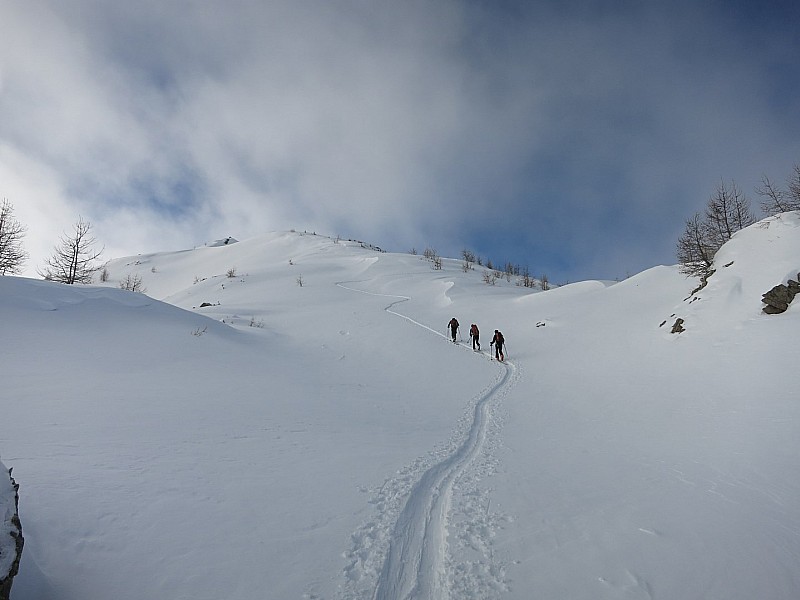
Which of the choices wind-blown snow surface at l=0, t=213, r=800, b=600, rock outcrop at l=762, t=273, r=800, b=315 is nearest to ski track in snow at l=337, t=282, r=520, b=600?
wind-blown snow surface at l=0, t=213, r=800, b=600

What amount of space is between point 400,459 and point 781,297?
13.4m

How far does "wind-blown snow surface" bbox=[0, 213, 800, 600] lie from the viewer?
3.21 meters

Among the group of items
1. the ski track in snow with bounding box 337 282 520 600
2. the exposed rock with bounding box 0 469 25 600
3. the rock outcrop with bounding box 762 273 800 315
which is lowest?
the ski track in snow with bounding box 337 282 520 600

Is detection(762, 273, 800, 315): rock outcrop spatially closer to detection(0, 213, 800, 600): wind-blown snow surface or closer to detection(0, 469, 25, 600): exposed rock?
detection(0, 213, 800, 600): wind-blown snow surface

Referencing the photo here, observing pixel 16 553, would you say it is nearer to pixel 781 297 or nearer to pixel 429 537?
pixel 429 537

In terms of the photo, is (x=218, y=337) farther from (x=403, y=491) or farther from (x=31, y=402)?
(x=403, y=491)

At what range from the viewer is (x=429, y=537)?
12.9ft

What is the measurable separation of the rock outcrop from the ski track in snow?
11596 mm

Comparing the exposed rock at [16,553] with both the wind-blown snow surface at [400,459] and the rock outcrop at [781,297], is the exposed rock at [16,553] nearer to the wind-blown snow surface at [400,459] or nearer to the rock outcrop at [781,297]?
the wind-blown snow surface at [400,459]

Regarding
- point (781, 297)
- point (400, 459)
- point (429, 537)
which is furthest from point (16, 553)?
point (781, 297)

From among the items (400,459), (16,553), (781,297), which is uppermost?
(781,297)

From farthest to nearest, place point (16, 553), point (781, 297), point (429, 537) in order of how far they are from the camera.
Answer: point (781, 297), point (429, 537), point (16, 553)

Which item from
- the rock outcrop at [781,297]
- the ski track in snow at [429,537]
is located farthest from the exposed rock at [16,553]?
the rock outcrop at [781,297]

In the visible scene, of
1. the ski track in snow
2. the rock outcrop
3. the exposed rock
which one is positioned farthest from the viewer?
the rock outcrop
